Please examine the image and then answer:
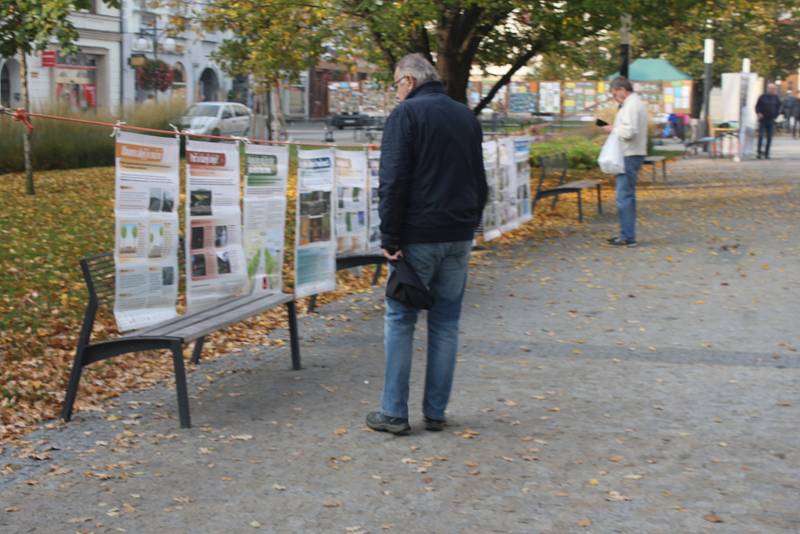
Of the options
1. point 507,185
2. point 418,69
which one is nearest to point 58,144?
point 507,185

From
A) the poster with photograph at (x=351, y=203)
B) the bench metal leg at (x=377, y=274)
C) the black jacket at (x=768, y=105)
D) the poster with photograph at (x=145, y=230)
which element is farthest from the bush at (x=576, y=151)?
the poster with photograph at (x=145, y=230)

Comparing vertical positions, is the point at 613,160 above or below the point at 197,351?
above

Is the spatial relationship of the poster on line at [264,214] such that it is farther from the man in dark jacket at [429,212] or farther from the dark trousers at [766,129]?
the dark trousers at [766,129]

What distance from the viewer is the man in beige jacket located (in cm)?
1455

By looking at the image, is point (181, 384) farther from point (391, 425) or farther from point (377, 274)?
point (377, 274)

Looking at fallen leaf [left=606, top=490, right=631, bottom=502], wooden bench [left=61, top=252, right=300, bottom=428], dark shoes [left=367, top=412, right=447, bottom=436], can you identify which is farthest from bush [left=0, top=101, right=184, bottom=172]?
fallen leaf [left=606, top=490, right=631, bottom=502]

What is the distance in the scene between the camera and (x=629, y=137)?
573 inches

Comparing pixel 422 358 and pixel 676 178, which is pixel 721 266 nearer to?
pixel 422 358

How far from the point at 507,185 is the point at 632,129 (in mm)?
2133

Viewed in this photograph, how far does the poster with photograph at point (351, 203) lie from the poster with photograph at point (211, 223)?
225cm

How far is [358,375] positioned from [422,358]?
69 centimetres

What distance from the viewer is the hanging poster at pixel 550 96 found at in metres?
42.4

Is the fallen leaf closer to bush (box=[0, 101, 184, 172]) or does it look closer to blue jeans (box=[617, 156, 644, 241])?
blue jeans (box=[617, 156, 644, 241])

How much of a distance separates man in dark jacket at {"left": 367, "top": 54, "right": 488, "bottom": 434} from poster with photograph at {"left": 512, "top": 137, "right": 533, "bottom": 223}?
1000 centimetres
